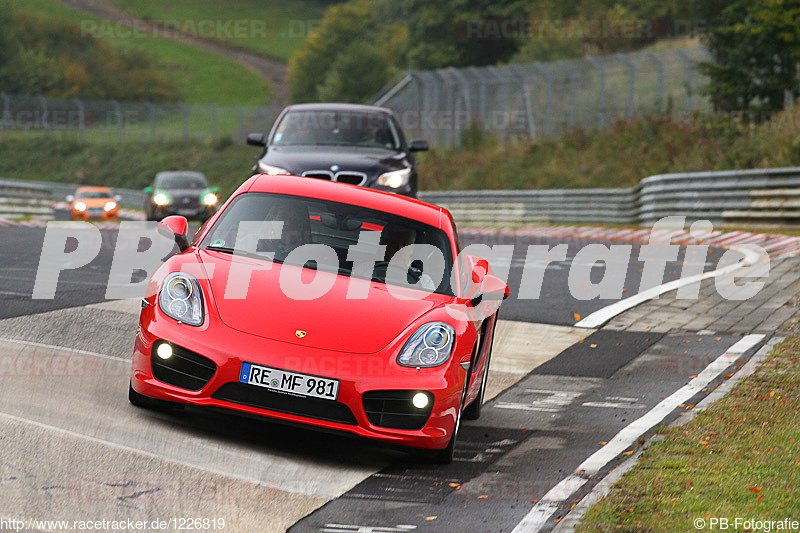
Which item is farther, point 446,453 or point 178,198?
Result: point 178,198

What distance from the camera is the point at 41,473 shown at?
5168 mm

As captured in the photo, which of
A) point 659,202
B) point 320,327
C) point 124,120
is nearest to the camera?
point 320,327

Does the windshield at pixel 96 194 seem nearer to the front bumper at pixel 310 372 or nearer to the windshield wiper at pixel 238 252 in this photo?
the windshield wiper at pixel 238 252

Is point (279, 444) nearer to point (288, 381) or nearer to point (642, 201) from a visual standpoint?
point (288, 381)

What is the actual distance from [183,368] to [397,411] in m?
1.16

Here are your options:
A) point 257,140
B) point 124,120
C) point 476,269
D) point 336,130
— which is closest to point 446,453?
point 476,269

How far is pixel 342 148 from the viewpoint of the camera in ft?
47.8

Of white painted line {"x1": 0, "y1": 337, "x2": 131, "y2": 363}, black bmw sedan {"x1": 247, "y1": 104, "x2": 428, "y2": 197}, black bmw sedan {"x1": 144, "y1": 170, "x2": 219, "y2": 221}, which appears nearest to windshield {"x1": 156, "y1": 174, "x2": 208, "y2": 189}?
black bmw sedan {"x1": 144, "y1": 170, "x2": 219, "y2": 221}

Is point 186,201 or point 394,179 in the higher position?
point 394,179

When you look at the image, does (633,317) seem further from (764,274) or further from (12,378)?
(12,378)

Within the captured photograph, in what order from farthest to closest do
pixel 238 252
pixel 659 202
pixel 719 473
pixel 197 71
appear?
pixel 197 71, pixel 659 202, pixel 238 252, pixel 719 473

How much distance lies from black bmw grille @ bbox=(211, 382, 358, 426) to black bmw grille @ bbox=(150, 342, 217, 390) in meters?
0.13

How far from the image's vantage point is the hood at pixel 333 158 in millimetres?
13648

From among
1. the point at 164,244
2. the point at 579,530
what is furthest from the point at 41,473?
the point at 164,244
